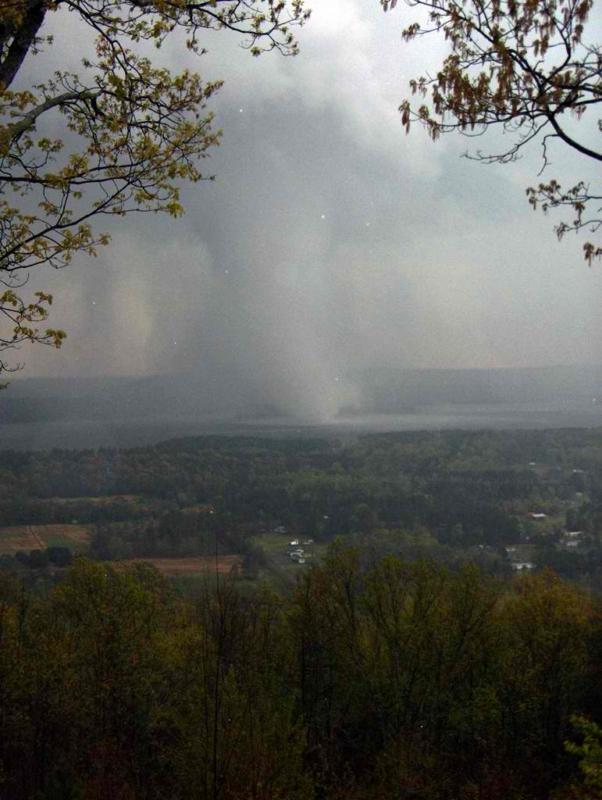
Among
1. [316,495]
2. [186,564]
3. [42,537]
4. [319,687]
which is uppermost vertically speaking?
[319,687]

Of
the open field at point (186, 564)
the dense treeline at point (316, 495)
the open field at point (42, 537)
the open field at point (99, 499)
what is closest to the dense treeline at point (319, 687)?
the open field at point (186, 564)

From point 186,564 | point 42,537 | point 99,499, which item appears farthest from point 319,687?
point 99,499

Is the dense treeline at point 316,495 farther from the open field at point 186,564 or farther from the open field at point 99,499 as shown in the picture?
the open field at point 186,564

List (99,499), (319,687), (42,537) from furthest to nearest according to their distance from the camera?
(99,499), (42,537), (319,687)

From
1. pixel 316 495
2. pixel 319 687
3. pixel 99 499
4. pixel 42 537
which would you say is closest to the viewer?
pixel 319 687

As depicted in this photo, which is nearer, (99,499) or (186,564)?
(186,564)

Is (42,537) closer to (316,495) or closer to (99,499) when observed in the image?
(99,499)
